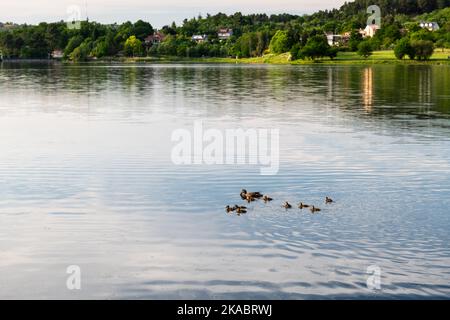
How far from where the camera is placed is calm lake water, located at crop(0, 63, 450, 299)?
1777 centimetres

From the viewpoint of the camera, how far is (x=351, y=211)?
24.1 meters

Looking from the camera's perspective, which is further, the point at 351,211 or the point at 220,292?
the point at 351,211

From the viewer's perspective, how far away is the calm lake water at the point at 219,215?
17.8 metres

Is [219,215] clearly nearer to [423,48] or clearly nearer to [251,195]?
[251,195]

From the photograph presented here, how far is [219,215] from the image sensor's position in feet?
78.2

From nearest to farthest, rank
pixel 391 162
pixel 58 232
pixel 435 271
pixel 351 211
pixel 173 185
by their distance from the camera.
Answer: pixel 435 271 → pixel 58 232 → pixel 351 211 → pixel 173 185 → pixel 391 162

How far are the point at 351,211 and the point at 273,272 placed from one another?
6.61 m

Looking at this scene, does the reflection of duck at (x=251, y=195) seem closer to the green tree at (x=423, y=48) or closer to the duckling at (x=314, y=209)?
the duckling at (x=314, y=209)

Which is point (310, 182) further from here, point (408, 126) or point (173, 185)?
point (408, 126)

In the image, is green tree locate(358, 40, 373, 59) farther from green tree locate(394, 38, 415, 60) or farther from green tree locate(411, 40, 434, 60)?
green tree locate(411, 40, 434, 60)

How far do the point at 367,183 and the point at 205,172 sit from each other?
22.7 feet

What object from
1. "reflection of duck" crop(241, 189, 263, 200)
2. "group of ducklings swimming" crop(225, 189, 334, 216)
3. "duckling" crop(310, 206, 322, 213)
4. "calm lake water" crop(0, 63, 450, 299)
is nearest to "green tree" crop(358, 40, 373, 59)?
"calm lake water" crop(0, 63, 450, 299)

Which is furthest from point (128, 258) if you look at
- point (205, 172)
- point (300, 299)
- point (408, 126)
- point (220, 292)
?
point (408, 126)
